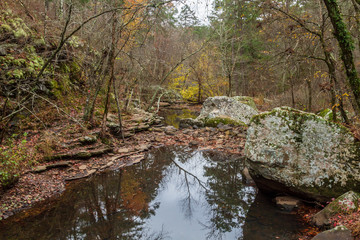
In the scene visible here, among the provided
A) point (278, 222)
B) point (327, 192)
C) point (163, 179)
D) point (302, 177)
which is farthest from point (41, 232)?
point (327, 192)

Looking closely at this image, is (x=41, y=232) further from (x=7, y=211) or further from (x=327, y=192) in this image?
(x=327, y=192)

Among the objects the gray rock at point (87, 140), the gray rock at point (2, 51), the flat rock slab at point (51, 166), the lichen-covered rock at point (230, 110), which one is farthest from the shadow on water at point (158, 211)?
the gray rock at point (2, 51)

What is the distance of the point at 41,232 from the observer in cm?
427

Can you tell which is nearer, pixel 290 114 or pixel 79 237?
pixel 79 237

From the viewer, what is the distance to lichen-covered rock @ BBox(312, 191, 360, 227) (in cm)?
388

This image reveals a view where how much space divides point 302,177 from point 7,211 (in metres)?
6.39

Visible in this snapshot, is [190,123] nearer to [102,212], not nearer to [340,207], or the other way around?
[102,212]

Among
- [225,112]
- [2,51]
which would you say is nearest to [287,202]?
[225,112]

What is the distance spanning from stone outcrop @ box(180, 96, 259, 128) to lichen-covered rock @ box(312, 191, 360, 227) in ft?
27.7

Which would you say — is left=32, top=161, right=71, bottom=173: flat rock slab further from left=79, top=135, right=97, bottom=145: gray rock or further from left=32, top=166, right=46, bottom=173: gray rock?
left=79, top=135, right=97, bottom=145: gray rock

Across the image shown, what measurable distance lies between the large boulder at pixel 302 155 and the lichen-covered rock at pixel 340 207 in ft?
1.75

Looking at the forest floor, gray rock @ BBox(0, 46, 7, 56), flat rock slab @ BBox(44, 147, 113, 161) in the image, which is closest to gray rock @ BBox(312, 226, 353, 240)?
the forest floor

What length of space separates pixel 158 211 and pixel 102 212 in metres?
1.25

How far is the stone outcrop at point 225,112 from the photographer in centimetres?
1276
